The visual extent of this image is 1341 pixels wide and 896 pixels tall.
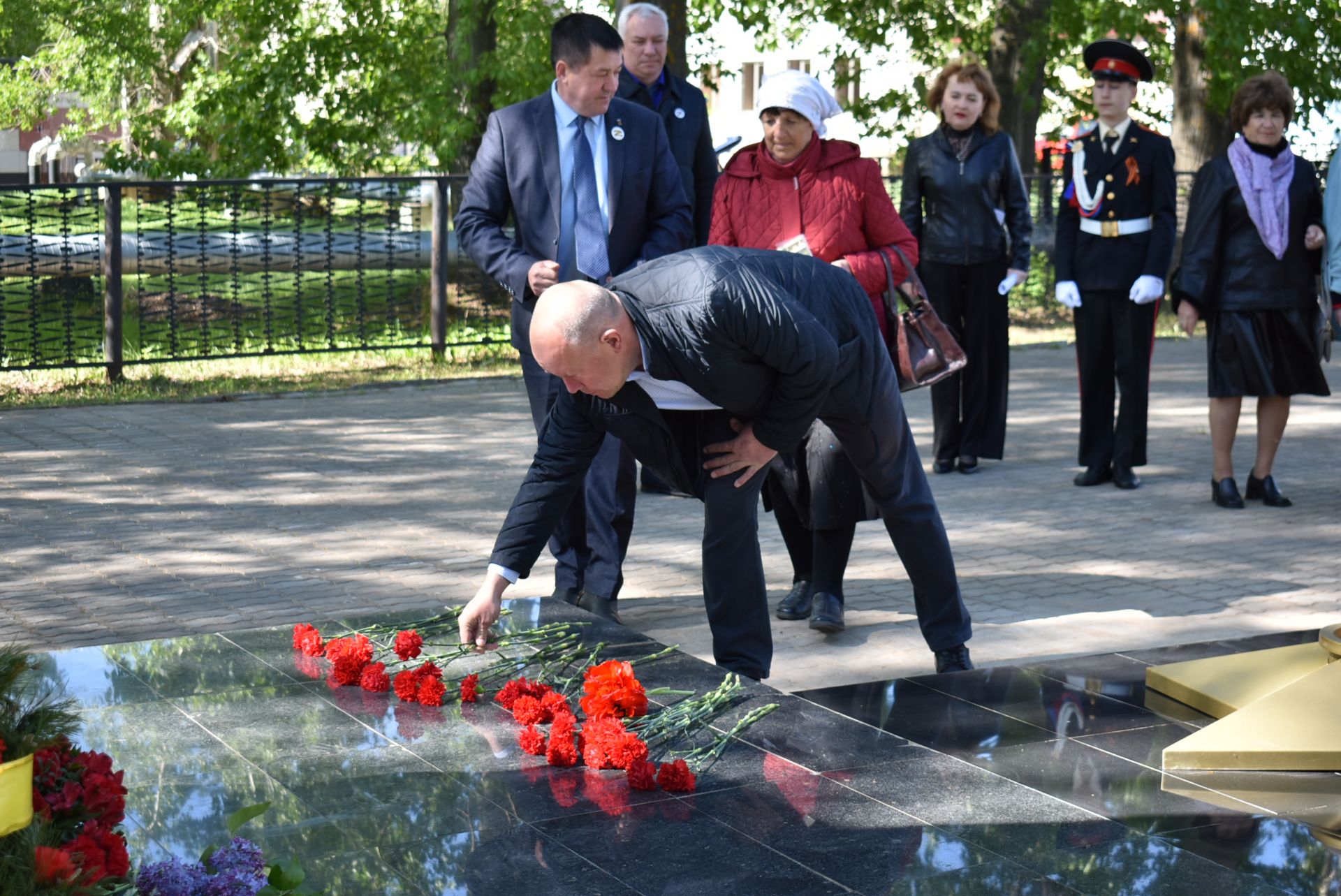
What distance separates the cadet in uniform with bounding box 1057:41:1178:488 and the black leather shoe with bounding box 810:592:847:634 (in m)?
3.36

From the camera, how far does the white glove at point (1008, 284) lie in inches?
350

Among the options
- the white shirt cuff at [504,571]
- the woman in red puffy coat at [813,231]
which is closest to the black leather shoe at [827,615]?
the woman in red puffy coat at [813,231]

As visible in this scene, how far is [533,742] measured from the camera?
12.1 feet

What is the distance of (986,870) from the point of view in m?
3.07

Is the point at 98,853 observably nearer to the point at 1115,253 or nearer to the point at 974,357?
the point at 1115,253

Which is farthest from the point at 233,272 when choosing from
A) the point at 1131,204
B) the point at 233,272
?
the point at 1131,204

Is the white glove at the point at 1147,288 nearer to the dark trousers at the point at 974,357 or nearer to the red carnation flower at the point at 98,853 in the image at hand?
the dark trousers at the point at 974,357

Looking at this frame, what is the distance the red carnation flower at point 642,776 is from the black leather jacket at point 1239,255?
542 cm

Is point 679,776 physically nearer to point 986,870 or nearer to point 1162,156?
point 986,870

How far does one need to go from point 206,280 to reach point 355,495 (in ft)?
17.3

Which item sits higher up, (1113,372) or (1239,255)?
(1239,255)

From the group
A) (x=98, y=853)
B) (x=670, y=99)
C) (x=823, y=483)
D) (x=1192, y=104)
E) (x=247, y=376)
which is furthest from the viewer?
(x=1192, y=104)

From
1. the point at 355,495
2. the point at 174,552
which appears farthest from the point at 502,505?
the point at 174,552

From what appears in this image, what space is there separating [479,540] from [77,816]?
15.9ft
